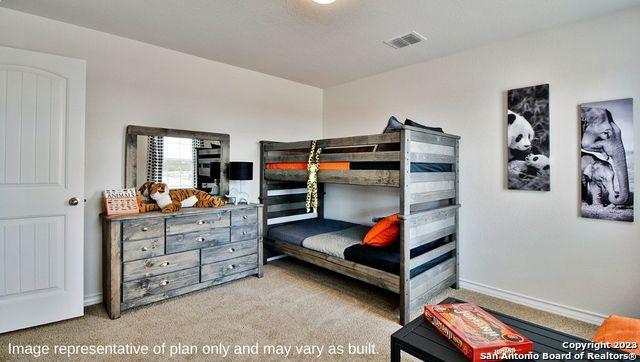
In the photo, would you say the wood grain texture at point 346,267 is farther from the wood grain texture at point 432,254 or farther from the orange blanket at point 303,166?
the orange blanket at point 303,166

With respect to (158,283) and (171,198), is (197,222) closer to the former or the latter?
(171,198)

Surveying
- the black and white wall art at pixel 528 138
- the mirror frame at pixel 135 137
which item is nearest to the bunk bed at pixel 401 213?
the black and white wall art at pixel 528 138

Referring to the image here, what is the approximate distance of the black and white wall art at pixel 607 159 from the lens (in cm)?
226

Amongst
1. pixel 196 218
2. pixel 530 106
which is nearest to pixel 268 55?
pixel 196 218

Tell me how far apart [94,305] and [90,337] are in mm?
642

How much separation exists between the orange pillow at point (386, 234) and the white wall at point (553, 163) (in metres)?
0.91

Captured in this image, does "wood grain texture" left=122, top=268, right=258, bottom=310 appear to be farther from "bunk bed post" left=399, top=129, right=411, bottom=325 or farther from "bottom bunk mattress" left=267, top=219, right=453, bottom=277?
"bunk bed post" left=399, top=129, right=411, bottom=325

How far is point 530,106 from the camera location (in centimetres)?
270

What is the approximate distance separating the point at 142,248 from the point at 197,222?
0.50 meters

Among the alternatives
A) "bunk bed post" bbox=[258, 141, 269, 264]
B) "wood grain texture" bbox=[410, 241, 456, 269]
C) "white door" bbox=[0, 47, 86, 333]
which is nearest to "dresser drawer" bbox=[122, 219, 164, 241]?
"white door" bbox=[0, 47, 86, 333]

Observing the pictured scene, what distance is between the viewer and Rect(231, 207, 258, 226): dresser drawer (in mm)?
3170

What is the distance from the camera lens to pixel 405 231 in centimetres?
241

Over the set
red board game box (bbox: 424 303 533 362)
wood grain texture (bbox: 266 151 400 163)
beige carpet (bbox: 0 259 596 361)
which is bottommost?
beige carpet (bbox: 0 259 596 361)

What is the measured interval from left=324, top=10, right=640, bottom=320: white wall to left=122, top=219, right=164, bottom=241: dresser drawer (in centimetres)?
254
